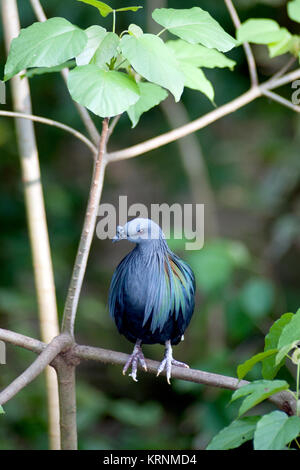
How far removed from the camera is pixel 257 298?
2.89 meters

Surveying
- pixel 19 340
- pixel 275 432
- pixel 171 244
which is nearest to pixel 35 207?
pixel 19 340

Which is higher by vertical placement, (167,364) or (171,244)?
(171,244)

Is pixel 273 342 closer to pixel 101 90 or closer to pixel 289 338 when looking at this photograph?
pixel 289 338

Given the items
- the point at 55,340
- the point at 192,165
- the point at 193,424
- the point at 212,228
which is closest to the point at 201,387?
the point at 193,424

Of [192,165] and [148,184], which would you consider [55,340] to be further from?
[148,184]

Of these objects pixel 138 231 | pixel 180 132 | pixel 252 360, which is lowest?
pixel 252 360

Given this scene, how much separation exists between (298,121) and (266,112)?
211 millimetres

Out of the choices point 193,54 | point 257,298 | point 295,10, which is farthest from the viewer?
point 257,298

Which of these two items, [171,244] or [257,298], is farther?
[257,298]

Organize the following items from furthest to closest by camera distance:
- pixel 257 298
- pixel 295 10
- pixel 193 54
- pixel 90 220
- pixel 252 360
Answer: pixel 257 298 → pixel 193 54 → pixel 295 10 → pixel 90 220 → pixel 252 360

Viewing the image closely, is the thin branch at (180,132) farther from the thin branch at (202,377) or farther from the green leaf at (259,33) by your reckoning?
the thin branch at (202,377)

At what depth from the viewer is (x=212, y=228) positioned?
3.39m

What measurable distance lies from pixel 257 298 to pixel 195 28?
1.78 m

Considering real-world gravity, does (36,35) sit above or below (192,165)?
below
